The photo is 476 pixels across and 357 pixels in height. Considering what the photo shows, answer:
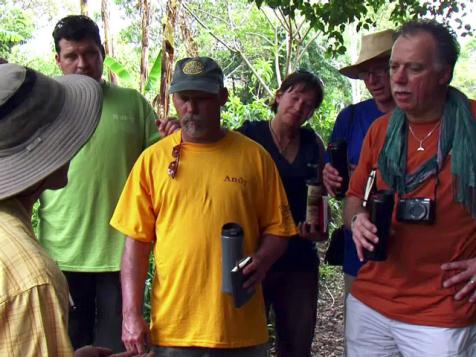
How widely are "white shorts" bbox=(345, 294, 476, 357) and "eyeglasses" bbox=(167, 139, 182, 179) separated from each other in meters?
1.09

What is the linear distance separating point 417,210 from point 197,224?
95 cm

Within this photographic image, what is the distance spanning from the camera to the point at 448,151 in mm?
2434

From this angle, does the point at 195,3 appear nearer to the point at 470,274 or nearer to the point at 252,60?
the point at 252,60

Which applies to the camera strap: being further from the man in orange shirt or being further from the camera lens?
the camera lens

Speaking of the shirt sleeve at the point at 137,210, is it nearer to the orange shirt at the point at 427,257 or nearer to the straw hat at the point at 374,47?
the orange shirt at the point at 427,257

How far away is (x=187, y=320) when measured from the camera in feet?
8.08

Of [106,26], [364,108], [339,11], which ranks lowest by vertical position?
[364,108]

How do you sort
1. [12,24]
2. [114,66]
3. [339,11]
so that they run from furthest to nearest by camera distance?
[12,24], [114,66], [339,11]

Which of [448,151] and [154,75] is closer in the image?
[448,151]

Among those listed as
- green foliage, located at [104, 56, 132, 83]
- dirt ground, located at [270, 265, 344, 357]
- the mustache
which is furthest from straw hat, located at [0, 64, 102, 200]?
green foliage, located at [104, 56, 132, 83]

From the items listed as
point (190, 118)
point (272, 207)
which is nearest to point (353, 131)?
point (272, 207)

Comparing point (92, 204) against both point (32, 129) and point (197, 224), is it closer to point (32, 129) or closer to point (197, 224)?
point (197, 224)

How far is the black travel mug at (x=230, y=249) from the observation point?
2326 mm

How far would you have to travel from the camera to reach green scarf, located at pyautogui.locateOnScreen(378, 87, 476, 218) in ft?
7.79
